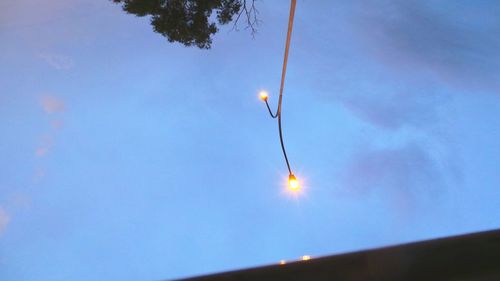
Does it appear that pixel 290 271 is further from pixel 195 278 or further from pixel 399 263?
pixel 399 263

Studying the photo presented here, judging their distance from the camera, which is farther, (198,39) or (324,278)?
(198,39)

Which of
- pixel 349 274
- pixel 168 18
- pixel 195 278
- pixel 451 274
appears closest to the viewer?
pixel 195 278

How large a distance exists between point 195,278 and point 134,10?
43.1 feet

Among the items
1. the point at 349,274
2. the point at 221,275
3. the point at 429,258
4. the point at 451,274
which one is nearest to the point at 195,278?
the point at 221,275

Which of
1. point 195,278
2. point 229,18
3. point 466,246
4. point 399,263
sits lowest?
point 229,18

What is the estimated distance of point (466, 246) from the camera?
1.57 metres

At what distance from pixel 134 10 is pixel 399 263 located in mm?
13239

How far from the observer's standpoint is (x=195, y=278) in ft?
4.45

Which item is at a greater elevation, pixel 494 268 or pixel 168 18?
pixel 494 268

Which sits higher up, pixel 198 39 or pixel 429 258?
pixel 429 258

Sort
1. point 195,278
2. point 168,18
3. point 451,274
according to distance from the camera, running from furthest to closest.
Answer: point 168,18, point 451,274, point 195,278

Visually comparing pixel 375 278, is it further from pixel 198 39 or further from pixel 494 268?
pixel 198 39

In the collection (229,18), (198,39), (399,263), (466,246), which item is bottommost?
(198,39)

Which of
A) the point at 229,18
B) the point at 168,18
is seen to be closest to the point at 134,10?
the point at 168,18
